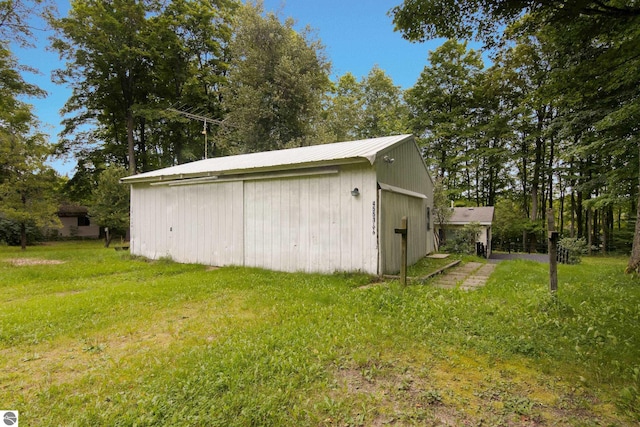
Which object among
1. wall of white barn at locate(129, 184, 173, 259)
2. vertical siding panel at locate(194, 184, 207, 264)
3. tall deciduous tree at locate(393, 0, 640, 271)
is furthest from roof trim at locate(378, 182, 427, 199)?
wall of white barn at locate(129, 184, 173, 259)

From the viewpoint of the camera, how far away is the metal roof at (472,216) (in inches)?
774

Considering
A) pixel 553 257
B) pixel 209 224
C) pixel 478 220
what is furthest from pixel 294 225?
pixel 478 220

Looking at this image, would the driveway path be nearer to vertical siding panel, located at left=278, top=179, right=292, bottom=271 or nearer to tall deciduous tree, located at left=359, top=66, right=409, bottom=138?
vertical siding panel, located at left=278, top=179, right=292, bottom=271

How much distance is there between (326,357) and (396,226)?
4.85 meters

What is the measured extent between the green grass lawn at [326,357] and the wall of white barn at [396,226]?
1.26m

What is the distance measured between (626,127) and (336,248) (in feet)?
38.7

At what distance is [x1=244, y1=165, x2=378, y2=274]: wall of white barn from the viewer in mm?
6312

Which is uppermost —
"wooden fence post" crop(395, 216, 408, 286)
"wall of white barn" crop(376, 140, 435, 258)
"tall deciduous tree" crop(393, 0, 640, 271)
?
"tall deciduous tree" crop(393, 0, 640, 271)

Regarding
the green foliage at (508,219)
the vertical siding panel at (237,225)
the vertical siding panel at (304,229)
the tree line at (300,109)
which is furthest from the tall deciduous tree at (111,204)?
the green foliage at (508,219)

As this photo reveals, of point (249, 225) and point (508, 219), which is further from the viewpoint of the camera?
point (508, 219)

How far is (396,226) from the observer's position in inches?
285

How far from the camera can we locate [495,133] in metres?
22.5

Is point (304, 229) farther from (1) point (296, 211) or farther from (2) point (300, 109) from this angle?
(2) point (300, 109)

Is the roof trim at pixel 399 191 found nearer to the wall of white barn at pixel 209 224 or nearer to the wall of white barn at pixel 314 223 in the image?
the wall of white barn at pixel 314 223
